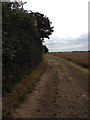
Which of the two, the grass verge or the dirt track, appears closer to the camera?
the dirt track

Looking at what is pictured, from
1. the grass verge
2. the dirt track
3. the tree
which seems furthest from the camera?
the tree

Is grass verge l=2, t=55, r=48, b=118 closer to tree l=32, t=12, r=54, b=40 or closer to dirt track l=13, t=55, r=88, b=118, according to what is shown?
dirt track l=13, t=55, r=88, b=118

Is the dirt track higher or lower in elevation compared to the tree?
lower

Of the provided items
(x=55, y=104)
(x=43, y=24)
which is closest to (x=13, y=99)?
(x=55, y=104)

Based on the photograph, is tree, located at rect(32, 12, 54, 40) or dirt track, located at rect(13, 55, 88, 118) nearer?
dirt track, located at rect(13, 55, 88, 118)

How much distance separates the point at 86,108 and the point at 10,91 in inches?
172

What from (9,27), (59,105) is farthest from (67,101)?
(9,27)

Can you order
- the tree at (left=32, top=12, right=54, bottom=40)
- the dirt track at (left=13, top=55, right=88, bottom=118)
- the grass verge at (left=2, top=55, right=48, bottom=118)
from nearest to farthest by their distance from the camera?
the dirt track at (left=13, top=55, right=88, bottom=118), the grass verge at (left=2, top=55, right=48, bottom=118), the tree at (left=32, top=12, right=54, bottom=40)

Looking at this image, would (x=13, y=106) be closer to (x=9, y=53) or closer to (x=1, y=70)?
(x=1, y=70)

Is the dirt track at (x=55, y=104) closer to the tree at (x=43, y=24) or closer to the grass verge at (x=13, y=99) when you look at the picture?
the grass verge at (x=13, y=99)

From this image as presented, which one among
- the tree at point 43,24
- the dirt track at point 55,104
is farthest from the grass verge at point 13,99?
the tree at point 43,24

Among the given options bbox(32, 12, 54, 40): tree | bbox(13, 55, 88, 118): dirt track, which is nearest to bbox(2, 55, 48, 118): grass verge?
bbox(13, 55, 88, 118): dirt track

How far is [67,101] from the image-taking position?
1284 centimetres

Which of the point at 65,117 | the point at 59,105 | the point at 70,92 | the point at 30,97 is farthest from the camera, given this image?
the point at 70,92
